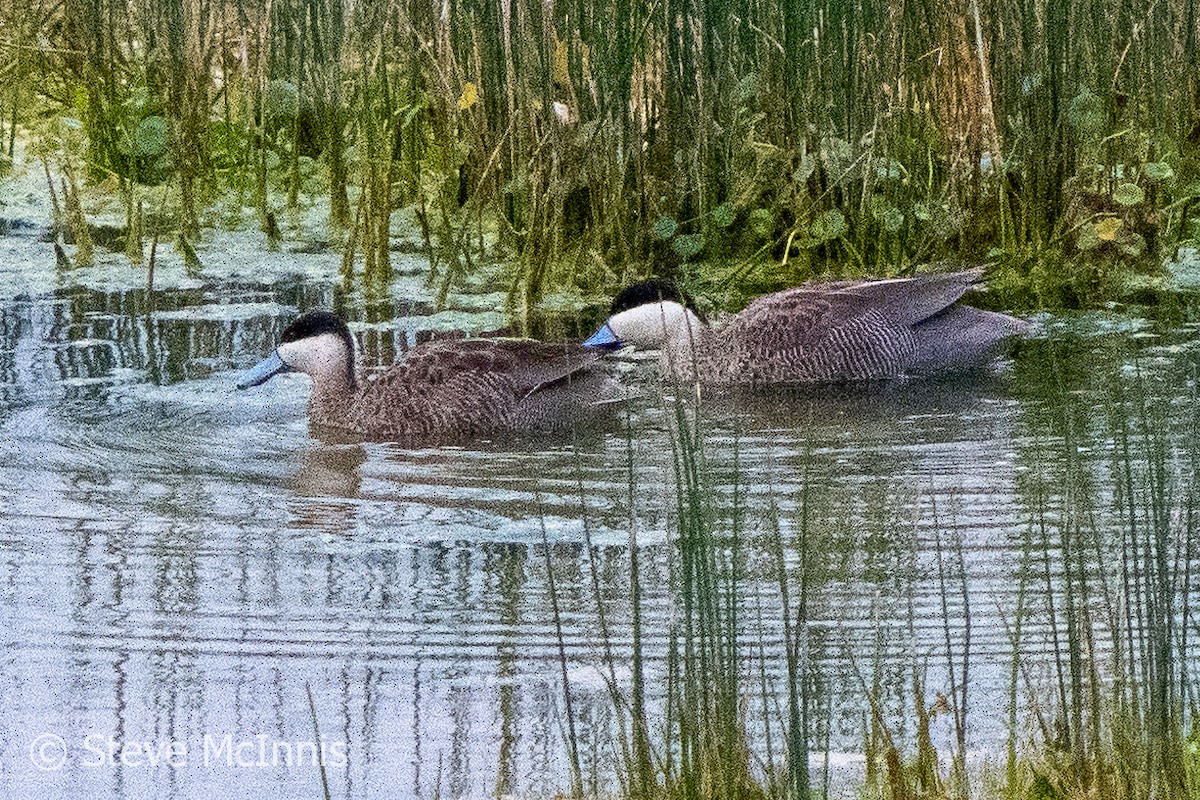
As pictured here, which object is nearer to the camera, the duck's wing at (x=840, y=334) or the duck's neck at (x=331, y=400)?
the duck's neck at (x=331, y=400)

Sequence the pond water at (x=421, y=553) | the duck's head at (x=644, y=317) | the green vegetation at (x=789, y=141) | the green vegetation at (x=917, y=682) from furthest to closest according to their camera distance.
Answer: the green vegetation at (x=789, y=141), the duck's head at (x=644, y=317), the pond water at (x=421, y=553), the green vegetation at (x=917, y=682)

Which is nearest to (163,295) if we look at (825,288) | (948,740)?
(825,288)

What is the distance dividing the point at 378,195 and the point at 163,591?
387cm

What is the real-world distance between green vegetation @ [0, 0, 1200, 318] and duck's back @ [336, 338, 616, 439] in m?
1.18

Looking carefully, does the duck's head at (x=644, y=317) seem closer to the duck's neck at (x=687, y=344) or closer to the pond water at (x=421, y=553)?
the duck's neck at (x=687, y=344)

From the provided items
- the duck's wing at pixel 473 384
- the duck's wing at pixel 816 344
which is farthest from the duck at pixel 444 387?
the duck's wing at pixel 816 344

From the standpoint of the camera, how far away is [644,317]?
718 cm

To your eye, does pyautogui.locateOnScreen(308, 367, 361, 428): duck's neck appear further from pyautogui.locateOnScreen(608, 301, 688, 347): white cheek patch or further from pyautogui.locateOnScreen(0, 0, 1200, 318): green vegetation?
pyautogui.locateOnScreen(0, 0, 1200, 318): green vegetation

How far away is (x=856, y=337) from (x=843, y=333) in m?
0.05

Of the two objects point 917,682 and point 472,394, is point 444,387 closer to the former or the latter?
point 472,394

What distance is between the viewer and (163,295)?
25.7 ft

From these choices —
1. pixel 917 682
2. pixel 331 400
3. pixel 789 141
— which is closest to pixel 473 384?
pixel 331 400

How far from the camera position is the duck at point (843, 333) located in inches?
280

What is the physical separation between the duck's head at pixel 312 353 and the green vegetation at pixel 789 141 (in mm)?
1138
